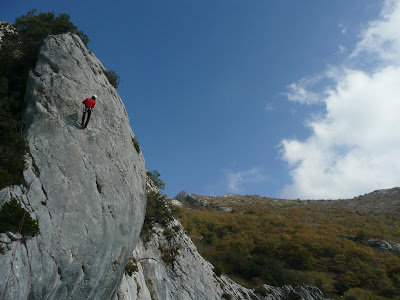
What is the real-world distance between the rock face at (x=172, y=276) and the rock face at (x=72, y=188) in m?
4.70

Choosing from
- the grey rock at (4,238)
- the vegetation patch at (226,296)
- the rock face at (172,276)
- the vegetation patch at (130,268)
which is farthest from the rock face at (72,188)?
the vegetation patch at (226,296)

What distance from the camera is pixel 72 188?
12.8 meters

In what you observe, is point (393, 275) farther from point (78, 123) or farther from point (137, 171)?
point (78, 123)

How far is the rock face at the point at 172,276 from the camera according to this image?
19.1 meters

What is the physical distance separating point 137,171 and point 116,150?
2430 millimetres

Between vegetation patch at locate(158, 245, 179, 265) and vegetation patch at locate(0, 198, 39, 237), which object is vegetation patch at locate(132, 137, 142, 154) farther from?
vegetation patch at locate(0, 198, 39, 237)

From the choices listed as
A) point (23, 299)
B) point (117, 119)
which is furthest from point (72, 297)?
point (117, 119)

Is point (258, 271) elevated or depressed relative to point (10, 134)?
depressed

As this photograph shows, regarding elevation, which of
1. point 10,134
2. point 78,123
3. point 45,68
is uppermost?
point 45,68

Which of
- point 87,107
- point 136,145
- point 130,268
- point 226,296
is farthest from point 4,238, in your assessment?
point 226,296

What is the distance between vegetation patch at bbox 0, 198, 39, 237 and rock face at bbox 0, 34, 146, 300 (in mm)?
339

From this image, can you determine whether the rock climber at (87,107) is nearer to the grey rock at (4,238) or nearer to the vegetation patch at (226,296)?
the grey rock at (4,238)

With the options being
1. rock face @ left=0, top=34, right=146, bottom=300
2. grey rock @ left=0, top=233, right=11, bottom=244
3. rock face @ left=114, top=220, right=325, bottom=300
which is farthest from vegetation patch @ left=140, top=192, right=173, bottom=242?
grey rock @ left=0, top=233, right=11, bottom=244

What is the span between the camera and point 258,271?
3847cm
